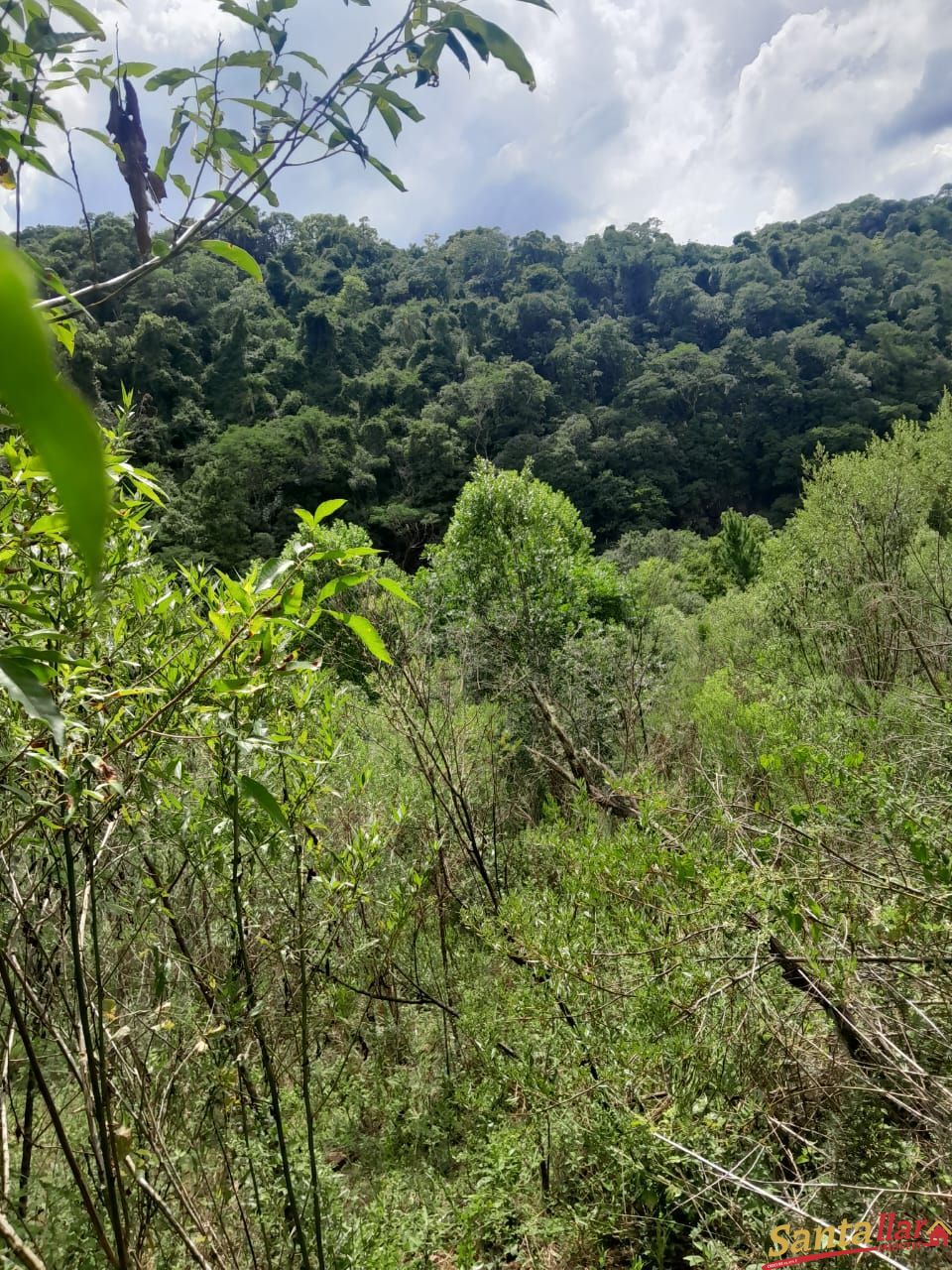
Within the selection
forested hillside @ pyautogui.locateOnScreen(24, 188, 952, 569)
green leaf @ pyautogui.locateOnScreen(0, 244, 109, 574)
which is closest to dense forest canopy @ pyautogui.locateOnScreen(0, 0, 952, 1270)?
green leaf @ pyautogui.locateOnScreen(0, 244, 109, 574)

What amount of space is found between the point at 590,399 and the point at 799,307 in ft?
58.4

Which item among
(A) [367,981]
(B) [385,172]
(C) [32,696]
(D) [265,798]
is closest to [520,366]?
(A) [367,981]

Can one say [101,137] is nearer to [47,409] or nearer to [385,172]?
[385,172]

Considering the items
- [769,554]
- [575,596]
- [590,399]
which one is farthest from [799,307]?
[575,596]

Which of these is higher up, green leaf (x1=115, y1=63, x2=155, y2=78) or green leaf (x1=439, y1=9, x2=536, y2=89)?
green leaf (x1=115, y1=63, x2=155, y2=78)

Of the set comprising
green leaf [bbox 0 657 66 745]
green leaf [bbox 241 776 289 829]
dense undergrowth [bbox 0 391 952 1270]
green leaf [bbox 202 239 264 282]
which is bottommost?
dense undergrowth [bbox 0 391 952 1270]

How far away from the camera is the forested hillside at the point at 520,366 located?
28.4 m

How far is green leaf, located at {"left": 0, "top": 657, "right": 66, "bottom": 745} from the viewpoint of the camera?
22.1 inches

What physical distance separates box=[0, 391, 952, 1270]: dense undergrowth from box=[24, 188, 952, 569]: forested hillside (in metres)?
20.0

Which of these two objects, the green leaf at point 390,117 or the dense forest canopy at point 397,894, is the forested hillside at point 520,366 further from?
the green leaf at point 390,117

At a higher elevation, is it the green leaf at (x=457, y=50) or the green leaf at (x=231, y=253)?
the green leaf at (x=457, y=50)

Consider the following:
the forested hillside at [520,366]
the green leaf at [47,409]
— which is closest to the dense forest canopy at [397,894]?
the green leaf at [47,409]

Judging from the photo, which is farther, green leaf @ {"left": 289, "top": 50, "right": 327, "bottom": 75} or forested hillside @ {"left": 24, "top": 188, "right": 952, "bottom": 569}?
forested hillside @ {"left": 24, "top": 188, "right": 952, "bottom": 569}

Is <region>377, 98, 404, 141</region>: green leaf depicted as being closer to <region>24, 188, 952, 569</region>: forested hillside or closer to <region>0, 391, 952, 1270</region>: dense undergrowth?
<region>0, 391, 952, 1270</region>: dense undergrowth
